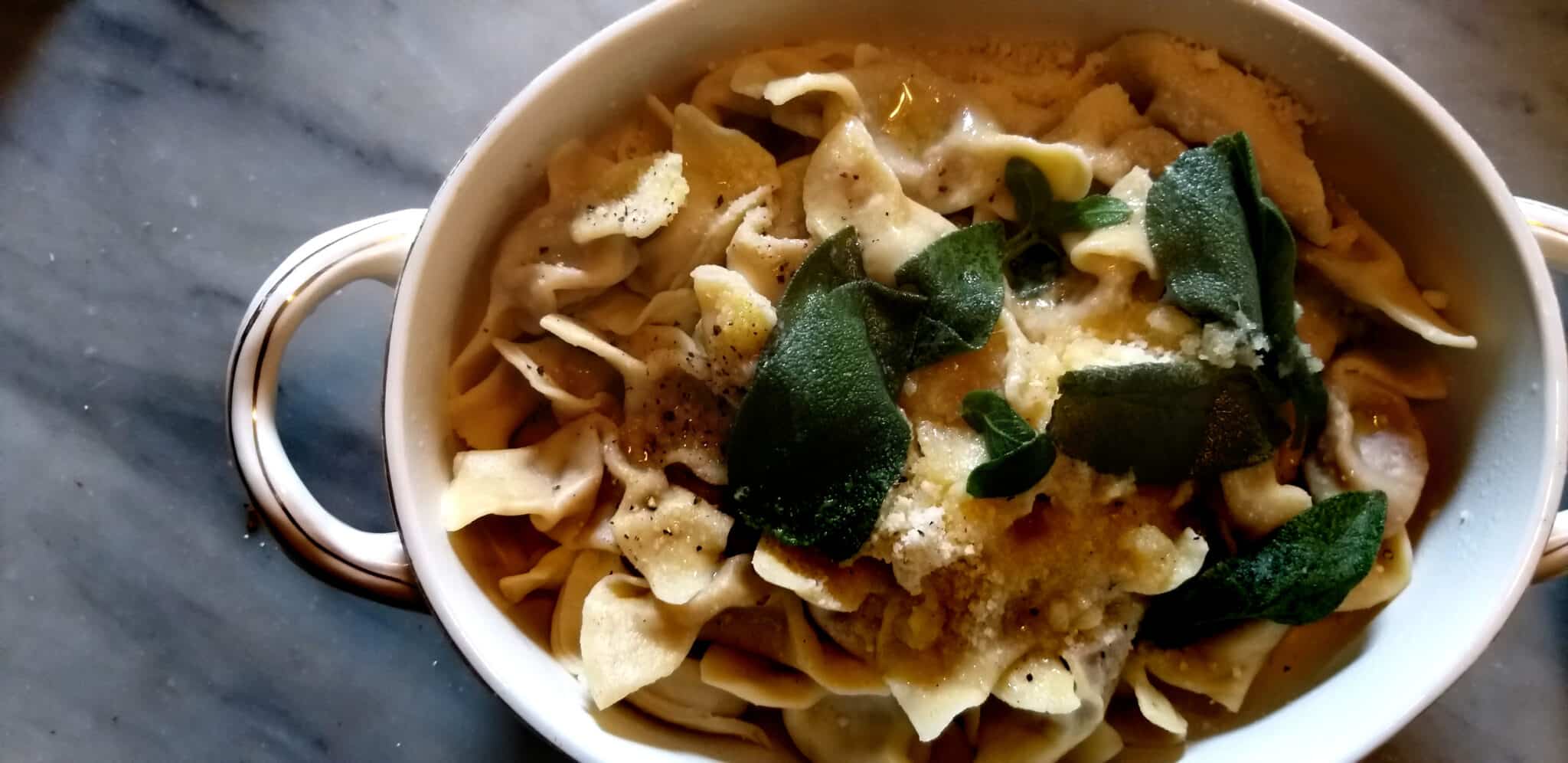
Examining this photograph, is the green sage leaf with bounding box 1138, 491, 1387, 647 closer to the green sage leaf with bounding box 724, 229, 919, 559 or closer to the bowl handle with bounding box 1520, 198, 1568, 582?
the bowl handle with bounding box 1520, 198, 1568, 582

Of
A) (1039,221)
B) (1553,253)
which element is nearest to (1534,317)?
(1553,253)

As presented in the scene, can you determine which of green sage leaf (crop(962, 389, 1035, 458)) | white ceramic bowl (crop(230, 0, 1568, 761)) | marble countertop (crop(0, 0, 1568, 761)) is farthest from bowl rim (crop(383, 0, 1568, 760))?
green sage leaf (crop(962, 389, 1035, 458))

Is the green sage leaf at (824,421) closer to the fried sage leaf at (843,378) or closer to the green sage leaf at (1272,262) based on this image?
the fried sage leaf at (843,378)

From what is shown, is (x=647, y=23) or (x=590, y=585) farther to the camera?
(x=590, y=585)

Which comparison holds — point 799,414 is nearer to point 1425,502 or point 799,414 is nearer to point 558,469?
point 558,469

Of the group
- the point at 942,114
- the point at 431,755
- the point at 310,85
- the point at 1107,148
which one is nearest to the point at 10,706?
the point at 431,755
